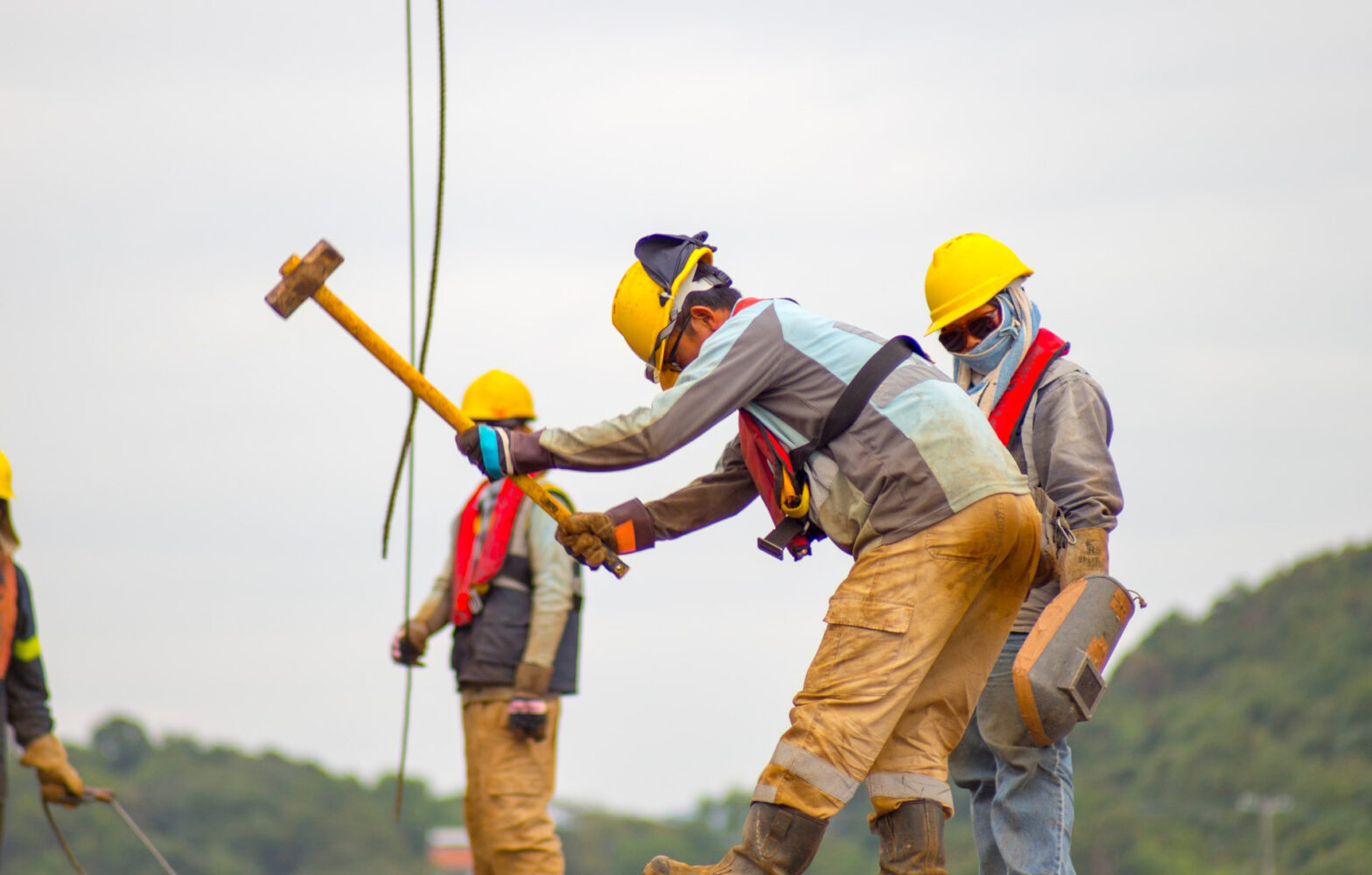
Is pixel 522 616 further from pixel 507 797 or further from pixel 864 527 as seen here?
pixel 864 527

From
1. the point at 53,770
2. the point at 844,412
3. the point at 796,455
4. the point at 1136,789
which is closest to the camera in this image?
the point at 844,412

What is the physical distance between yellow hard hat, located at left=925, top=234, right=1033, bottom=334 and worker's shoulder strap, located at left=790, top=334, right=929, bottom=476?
0.89m

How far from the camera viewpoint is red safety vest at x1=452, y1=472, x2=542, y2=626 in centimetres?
767

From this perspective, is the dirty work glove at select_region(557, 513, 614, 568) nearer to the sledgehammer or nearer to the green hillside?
the sledgehammer

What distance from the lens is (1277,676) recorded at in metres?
47.2

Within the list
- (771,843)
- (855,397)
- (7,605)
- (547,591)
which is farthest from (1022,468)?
(7,605)

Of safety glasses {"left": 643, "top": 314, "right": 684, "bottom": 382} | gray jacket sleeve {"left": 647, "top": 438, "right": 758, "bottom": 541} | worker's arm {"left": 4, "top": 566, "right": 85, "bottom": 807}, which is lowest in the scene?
worker's arm {"left": 4, "top": 566, "right": 85, "bottom": 807}

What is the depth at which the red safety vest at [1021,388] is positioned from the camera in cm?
543

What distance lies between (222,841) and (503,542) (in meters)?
54.7

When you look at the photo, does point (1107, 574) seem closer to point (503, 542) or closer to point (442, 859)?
point (503, 542)

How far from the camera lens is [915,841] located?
4480 millimetres

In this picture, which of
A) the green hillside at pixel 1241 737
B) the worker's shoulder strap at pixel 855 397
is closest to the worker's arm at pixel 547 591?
the worker's shoulder strap at pixel 855 397

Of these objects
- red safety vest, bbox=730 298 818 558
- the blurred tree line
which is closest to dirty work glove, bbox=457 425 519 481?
red safety vest, bbox=730 298 818 558

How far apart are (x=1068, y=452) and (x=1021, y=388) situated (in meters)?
0.30
